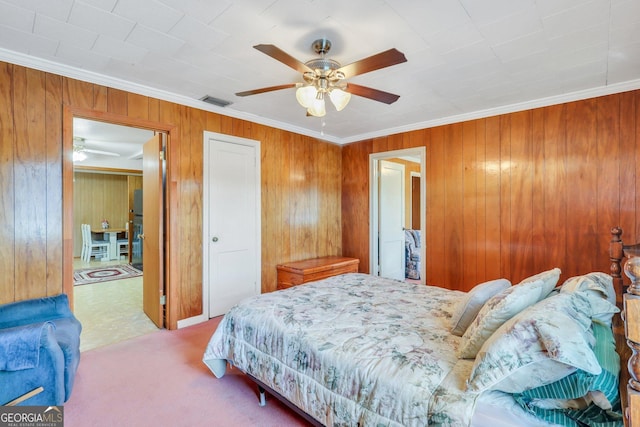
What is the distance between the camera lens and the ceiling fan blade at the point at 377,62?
5.49 ft

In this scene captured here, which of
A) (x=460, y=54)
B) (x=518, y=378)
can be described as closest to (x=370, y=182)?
(x=460, y=54)

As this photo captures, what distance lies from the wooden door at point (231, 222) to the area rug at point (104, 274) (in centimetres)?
325

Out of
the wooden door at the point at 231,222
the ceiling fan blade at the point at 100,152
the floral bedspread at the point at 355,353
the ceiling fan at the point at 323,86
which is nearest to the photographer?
the floral bedspread at the point at 355,353

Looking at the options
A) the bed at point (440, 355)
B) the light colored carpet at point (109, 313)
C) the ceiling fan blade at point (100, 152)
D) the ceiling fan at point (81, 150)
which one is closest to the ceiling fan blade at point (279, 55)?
the bed at point (440, 355)

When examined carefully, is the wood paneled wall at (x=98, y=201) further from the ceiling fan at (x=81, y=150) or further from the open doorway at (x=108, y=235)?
the ceiling fan at (x=81, y=150)

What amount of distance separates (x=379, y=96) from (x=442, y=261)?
2674 mm

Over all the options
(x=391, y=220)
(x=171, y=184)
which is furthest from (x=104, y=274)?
(x=391, y=220)

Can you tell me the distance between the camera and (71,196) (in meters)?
2.63

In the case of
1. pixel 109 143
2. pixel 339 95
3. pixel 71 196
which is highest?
pixel 109 143

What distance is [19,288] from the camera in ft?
7.95

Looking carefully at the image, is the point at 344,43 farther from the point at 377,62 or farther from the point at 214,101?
the point at 214,101

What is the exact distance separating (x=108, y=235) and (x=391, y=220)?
23.0 ft

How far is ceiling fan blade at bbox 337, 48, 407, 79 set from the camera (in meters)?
1.67

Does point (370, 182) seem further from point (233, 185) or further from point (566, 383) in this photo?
point (566, 383)
